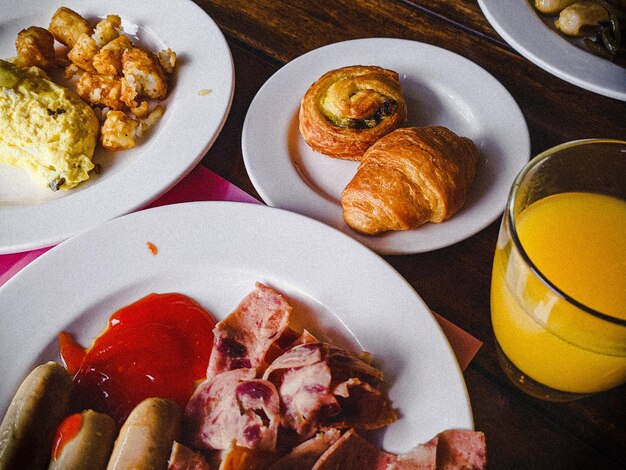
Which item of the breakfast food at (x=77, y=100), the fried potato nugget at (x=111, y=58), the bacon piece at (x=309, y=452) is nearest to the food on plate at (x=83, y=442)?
the bacon piece at (x=309, y=452)

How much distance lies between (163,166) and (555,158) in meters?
0.87

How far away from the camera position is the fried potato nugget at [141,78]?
1455mm

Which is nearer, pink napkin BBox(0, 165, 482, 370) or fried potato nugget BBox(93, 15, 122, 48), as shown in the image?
pink napkin BBox(0, 165, 482, 370)

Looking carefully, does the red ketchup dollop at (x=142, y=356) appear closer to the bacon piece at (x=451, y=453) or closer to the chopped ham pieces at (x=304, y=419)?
the chopped ham pieces at (x=304, y=419)

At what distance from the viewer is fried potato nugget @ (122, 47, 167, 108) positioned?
1455mm

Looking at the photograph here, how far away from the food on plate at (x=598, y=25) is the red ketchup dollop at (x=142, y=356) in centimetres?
120

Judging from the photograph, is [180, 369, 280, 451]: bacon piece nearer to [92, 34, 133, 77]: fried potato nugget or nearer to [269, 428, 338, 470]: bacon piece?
[269, 428, 338, 470]: bacon piece

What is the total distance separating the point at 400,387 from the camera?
92cm

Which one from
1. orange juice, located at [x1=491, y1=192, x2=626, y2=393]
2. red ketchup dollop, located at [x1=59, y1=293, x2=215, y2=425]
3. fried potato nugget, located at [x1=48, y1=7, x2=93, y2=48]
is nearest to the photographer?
orange juice, located at [x1=491, y1=192, x2=626, y2=393]

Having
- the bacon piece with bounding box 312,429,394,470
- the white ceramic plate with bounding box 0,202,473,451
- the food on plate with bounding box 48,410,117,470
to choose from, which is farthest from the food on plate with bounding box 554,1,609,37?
the food on plate with bounding box 48,410,117,470

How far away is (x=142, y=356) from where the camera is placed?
105 centimetres

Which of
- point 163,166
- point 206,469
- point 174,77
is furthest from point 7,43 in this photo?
point 206,469

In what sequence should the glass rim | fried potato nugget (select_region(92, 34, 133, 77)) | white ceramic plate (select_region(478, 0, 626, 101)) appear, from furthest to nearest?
fried potato nugget (select_region(92, 34, 133, 77)) → white ceramic plate (select_region(478, 0, 626, 101)) → the glass rim

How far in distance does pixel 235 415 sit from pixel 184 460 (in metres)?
0.11
